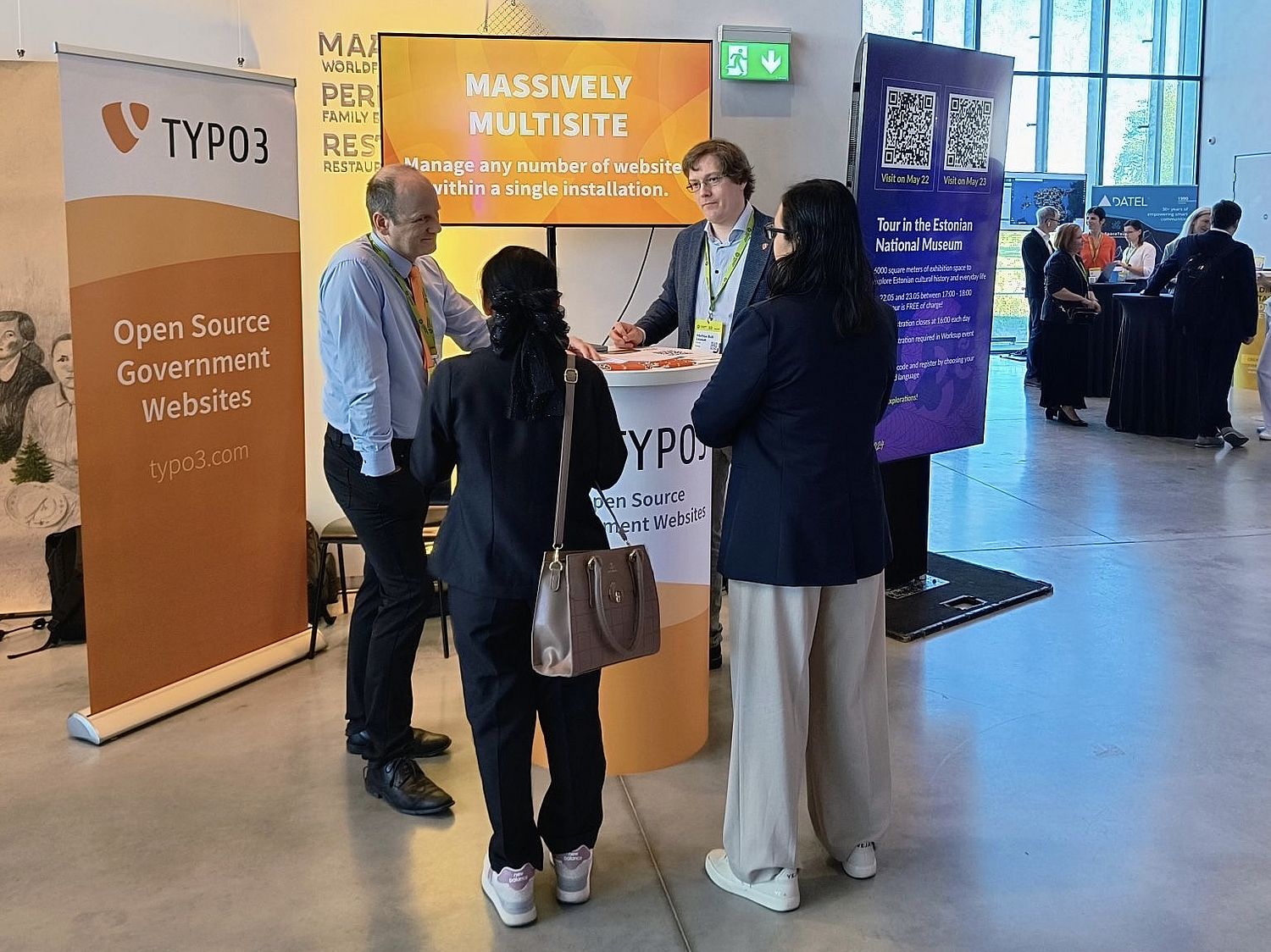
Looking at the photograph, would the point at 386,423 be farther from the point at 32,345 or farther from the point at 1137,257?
the point at 1137,257

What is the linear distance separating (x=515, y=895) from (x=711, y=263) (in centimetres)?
206

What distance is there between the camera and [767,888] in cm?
256

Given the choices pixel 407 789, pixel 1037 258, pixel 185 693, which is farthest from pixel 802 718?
pixel 1037 258

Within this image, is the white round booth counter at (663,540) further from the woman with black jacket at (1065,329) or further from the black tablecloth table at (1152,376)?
the woman with black jacket at (1065,329)

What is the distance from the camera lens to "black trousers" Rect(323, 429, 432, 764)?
9.87 feet

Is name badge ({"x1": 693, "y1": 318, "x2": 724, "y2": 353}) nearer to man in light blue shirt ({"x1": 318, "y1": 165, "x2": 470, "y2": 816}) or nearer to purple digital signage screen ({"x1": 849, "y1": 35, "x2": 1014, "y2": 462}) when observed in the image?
purple digital signage screen ({"x1": 849, "y1": 35, "x2": 1014, "y2": 462})

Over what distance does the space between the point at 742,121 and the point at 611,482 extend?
2.84m

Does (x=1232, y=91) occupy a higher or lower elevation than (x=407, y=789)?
higher

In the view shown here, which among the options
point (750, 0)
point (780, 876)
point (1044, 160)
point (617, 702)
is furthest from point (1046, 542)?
point (1044, 160)

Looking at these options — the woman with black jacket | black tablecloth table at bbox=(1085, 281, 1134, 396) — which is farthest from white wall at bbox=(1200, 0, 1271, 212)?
the woman with black jacket

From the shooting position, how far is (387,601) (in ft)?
10.2

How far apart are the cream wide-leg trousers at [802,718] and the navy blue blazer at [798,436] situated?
0.28ft

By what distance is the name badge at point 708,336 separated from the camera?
3596 mm

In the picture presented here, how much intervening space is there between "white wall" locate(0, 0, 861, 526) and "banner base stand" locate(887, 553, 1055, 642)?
157 centimetres
